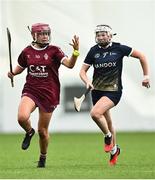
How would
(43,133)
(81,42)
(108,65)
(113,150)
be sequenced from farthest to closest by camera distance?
(81,42) < (113,150) < (108,65) < (43,133)

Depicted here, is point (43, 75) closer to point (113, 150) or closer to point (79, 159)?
point (113, 150)

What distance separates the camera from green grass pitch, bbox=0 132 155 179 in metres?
11.6

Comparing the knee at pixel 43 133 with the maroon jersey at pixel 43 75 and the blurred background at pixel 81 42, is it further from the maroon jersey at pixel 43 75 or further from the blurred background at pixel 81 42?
the blurred background at pixel 81 42

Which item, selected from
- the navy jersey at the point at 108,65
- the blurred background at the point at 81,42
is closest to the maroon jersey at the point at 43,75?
the navy jersey at the point at 108,65

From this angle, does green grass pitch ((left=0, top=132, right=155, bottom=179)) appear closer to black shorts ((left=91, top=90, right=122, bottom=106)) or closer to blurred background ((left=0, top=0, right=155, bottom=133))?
black shorts ((left=91, top=90, right=122, bottom=106))

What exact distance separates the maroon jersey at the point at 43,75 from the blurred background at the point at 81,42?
10685 mm

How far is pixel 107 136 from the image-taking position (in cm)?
1336

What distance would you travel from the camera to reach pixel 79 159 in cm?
1464

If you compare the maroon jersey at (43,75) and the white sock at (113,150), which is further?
the white sock at (113,150)

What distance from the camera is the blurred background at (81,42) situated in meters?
23.7

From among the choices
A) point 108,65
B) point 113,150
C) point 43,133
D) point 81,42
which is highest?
point 108,65

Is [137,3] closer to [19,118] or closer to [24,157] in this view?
[24,157]

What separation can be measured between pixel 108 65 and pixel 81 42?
1019 centimetres

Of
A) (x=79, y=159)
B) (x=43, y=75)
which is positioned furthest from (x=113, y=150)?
(x=43, y=75)
